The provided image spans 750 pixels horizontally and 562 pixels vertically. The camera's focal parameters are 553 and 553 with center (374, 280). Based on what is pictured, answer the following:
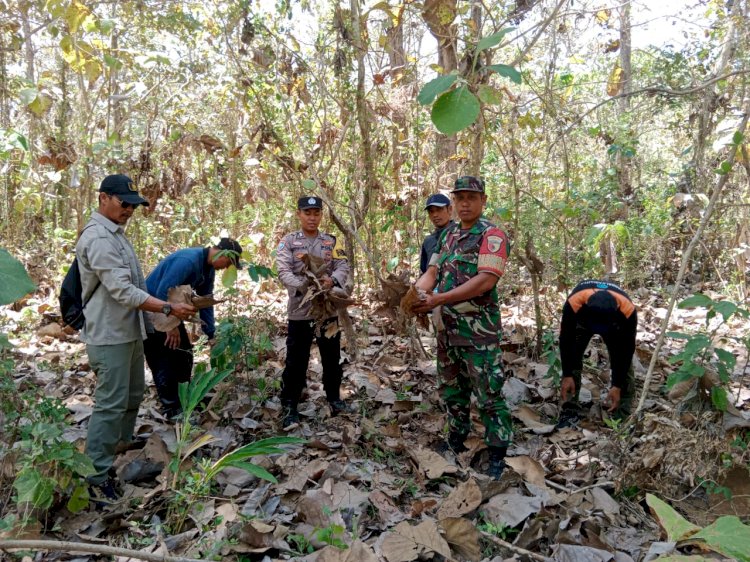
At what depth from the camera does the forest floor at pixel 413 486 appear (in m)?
2.67

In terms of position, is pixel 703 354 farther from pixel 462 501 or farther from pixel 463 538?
pixel 463 538

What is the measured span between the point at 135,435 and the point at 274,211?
526 cm

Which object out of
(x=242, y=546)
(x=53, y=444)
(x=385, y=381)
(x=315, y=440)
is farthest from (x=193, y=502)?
(x=385, y=381)

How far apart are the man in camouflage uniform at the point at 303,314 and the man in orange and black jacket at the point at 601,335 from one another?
5.58 ft

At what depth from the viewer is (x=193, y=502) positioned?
2.92 metres

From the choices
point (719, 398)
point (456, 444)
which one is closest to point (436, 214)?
point (456, 444)

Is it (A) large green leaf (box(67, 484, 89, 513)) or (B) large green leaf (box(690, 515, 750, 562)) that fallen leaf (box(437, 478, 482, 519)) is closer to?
(B) large green leaf (box(690, 515, 750, 562))

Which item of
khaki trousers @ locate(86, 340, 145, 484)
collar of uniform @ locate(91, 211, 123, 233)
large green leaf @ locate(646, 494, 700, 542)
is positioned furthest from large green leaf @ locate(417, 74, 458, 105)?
khaki trousers @ locate(86, 340, 145, 484)

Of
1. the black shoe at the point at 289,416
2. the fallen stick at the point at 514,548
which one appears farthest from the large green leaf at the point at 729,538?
the black shoe at the point at 289,416

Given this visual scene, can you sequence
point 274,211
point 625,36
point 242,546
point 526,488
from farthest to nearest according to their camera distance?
point 625,36, point 274,211, point 526,488, point 242,546

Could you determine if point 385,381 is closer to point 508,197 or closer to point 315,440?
point 315,440

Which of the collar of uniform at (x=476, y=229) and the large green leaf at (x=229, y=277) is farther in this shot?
the large green leaf at (x=229, y=277)

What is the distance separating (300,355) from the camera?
4.30 metres

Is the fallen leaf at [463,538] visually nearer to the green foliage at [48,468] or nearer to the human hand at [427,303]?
the human hand at [427,303]
